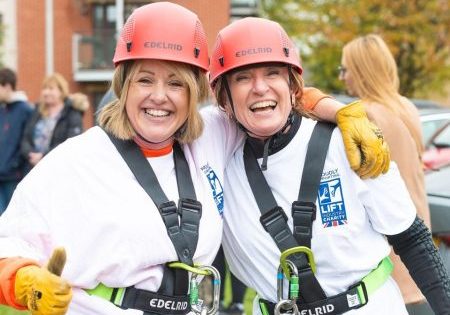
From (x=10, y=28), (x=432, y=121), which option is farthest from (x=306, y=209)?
(x=10, y=28)

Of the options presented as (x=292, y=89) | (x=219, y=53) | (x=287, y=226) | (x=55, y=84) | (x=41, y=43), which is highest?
(x=41, y=43)

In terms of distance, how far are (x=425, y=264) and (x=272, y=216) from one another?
0.62 m

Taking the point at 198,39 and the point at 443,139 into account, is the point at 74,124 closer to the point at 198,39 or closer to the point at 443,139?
the point at 443,139

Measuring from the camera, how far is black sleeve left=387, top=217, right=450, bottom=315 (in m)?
2.71

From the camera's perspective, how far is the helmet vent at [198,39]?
2688 mm

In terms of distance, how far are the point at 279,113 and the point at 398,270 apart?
1.62m

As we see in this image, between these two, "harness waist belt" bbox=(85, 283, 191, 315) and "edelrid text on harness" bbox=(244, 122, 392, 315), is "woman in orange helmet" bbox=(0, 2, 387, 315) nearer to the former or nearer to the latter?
"harness waist belt" bbox=(85, 283, 191, 315)

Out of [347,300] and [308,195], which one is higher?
[308,195]

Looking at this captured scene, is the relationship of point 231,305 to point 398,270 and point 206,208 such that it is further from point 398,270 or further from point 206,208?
point 206,208

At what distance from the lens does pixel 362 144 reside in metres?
2.67

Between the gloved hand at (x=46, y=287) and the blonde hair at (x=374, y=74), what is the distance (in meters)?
2.63

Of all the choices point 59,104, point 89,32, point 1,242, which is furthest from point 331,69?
point 1,242

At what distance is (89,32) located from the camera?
27797 mm

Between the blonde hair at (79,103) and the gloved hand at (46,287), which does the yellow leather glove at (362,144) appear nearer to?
the gloved hand at (46,287)
